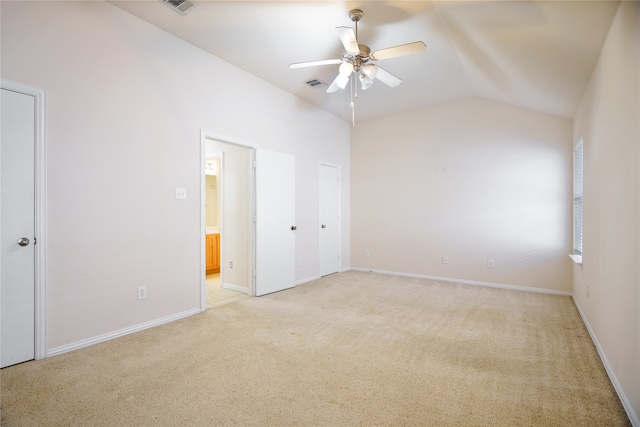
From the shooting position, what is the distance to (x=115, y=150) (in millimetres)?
2836

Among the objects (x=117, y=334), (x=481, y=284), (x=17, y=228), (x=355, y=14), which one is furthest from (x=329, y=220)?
(x=17, y=228)

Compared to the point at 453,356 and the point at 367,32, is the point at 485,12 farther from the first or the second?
the point at 453,356

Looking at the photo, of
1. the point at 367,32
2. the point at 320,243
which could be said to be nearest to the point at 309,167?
the point at 320,243

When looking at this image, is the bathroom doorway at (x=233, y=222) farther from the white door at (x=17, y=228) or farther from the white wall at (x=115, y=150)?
the white door at (x=17, y=228)

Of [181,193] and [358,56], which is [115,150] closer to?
[181,193]

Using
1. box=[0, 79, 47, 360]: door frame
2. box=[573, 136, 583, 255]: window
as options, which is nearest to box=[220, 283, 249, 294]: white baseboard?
box=[0, 79, 47, 360]: door frame

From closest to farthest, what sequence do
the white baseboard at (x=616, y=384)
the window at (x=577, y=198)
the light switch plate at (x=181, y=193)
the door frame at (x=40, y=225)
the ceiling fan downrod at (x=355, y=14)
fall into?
1. the white baseboard at (x=616, y=384)
2. the door frame at (x=40, y=225)
3. the ceiling fan downrod at (x=355, y=14)
4. the light switch plate at (x=181, y=193)
5. the window at (x=577, y=198)

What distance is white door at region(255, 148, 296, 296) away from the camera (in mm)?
4289

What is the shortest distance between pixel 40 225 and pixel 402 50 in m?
3.20

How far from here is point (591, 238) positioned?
2.90 m

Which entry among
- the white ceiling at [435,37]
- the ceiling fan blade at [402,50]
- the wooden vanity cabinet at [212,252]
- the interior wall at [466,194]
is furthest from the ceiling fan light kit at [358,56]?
the wooden vanity cabinet at [212,252]

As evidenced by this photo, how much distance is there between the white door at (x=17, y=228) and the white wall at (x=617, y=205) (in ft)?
12.7

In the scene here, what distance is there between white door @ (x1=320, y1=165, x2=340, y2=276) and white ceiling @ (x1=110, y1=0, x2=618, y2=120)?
6.12 feet

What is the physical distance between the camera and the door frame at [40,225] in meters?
2.38
